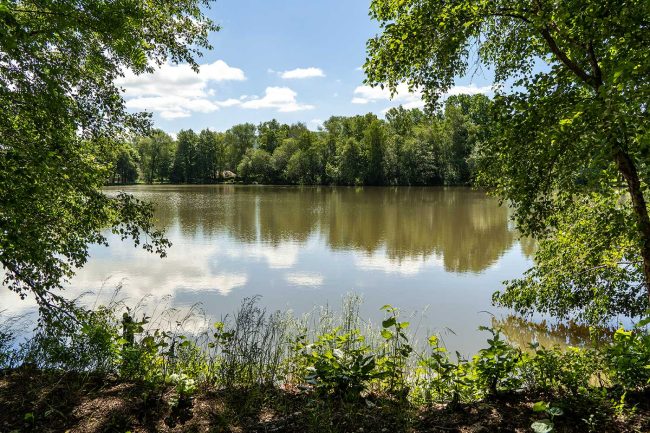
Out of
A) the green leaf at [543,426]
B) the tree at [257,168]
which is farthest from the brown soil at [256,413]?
the tree at [257,168]

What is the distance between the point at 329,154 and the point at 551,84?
78.9m

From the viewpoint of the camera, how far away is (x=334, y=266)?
17.2 meters

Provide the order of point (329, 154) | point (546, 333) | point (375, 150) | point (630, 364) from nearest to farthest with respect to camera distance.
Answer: point (630, 364)
point (546, 333)
point (375, 150)
point (329, 154)

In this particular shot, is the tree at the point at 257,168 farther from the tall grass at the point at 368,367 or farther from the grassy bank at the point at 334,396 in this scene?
the grassy bank at the point at 334,396

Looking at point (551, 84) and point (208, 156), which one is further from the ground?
point (208, 156)

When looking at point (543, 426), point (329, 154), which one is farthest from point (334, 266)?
point (329, 154)

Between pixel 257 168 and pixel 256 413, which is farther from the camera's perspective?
pixel 257 168

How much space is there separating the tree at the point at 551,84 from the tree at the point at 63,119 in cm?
319

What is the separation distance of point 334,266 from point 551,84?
13.3m

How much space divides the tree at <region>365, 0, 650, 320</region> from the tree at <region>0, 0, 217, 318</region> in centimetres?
319

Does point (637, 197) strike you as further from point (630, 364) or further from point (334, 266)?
point (334, 266)

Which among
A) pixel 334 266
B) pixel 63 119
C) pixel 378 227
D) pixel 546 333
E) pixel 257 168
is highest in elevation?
pixel 257 168

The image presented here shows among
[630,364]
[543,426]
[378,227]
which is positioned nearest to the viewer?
[543,426]

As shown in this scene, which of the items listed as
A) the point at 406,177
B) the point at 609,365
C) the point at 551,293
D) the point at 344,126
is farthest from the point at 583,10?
the point at 344,126
